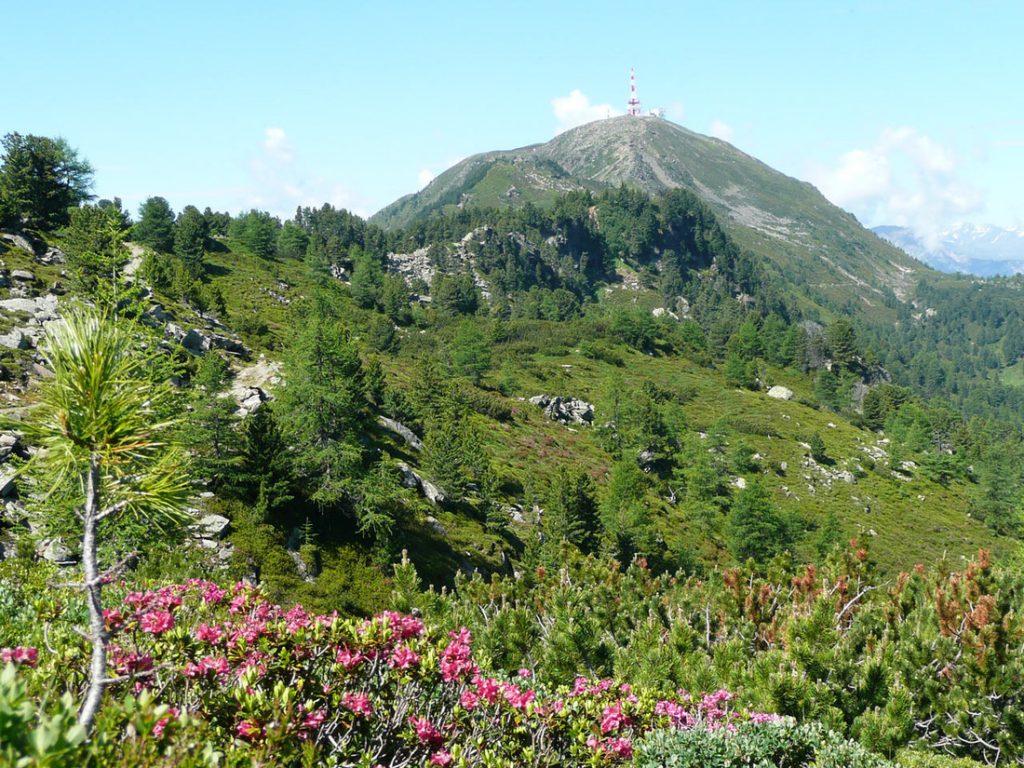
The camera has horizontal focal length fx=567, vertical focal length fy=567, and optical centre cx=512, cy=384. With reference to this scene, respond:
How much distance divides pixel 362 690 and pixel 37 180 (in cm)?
7215

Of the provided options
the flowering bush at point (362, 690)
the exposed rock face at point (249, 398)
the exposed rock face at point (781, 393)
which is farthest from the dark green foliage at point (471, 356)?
the flowering bush at point (362, 690)

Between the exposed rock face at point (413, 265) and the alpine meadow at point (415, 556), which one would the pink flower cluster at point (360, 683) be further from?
the exposed rock face at point (413, 265)

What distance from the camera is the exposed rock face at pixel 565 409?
7969cm

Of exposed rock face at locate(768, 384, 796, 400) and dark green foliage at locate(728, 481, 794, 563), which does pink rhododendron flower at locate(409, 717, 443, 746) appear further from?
exposed rock face at locate(768, 384, 796, 400)

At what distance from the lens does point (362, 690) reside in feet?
20.6

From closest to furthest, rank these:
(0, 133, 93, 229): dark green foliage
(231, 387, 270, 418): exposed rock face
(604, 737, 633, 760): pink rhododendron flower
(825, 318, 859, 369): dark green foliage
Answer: (604, 737, 633, 760): pink rhododendron flower
(231, 387, 270, 418): exposed rock face
(0, 133, 93, 229): dark green foliage
(825, 318, 859, 369): dark green foliage

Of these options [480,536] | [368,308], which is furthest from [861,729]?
[368,308]

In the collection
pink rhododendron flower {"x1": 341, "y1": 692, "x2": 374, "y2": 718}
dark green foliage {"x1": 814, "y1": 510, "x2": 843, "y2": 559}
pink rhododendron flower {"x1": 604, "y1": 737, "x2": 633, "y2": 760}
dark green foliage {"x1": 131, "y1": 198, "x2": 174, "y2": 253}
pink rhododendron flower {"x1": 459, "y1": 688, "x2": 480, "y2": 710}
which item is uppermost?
dark green foliage {"x1": 131, "y1": 198, "x2": 174, "y2": 253}

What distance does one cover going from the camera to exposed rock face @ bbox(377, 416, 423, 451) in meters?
48.3

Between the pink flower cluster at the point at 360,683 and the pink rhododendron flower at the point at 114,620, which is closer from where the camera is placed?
the pink rhododendron flower at the point at 114,620

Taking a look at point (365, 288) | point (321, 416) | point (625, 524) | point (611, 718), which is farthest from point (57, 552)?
point (365, 288)

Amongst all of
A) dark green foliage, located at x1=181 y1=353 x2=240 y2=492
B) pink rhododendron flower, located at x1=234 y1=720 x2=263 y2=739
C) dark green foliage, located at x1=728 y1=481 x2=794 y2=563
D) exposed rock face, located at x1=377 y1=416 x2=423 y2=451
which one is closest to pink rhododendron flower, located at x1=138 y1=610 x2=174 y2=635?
pink rhododendron flower, located at x1=234 y1=720 x2=263 y2=739

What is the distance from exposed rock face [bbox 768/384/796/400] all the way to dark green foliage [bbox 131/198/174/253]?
354 feet

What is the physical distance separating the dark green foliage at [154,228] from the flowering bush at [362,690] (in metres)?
93.6
